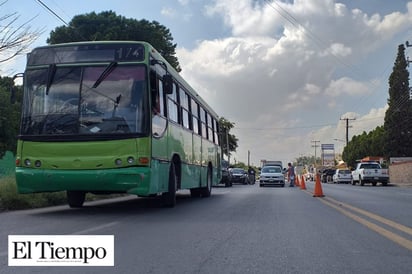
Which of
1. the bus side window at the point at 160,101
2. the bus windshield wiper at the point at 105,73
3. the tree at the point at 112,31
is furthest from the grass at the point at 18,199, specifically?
the tree at the point at 112,31

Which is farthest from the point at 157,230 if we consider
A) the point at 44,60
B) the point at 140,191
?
the point at 44,60

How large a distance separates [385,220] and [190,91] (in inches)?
296

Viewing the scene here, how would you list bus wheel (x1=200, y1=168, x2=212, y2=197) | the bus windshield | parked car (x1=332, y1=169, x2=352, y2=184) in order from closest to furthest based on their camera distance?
the bus windshield
bus wheel (x1=200, y1=168, x2=212, y2=197)
parked car (x1=332, y1=169, x2=352, y2=184)

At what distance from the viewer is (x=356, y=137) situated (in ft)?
324

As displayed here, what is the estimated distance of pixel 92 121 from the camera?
36.3 feet

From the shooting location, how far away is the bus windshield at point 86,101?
36.1 feet

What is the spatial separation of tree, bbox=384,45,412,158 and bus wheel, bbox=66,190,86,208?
5536 centimetres

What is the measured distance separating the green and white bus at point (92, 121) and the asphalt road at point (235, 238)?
0.87m

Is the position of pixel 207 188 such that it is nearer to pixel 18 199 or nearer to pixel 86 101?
pixel 18 199

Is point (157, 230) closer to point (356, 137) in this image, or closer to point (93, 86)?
point (93, 86)

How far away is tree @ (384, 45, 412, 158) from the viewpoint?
62.4 metres

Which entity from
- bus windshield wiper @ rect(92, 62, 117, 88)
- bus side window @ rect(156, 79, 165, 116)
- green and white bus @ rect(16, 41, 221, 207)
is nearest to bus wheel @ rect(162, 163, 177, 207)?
green and white bus @ rect(16, 41, 221, 207)

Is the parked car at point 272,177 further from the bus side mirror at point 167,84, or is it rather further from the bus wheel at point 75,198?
the bus side mirror at point 167,84

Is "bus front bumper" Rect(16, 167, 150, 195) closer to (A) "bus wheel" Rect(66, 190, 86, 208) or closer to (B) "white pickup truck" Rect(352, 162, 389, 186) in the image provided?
(A) "bus wheel" Rect(66, 190, 86, 208)
